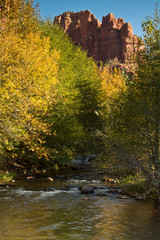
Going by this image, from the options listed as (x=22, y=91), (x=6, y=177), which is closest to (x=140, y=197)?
(x=22, y=91)

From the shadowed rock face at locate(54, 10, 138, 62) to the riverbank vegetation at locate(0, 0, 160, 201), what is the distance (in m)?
140

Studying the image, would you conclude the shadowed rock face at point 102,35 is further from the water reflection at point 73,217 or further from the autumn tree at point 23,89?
the water reflection at point 73,217

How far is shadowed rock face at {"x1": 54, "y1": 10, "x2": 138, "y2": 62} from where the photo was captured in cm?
17000

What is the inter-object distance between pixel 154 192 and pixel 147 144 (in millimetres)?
2697

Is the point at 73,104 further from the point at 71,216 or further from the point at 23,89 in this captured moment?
the point at 71,216

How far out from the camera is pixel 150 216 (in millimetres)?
12625

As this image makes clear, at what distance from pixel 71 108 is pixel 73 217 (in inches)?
691

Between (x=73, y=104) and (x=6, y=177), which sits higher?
(x=73, y=104)

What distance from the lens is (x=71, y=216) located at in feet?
41.2

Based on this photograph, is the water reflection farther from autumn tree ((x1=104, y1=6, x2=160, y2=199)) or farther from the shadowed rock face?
the shadowed rock face

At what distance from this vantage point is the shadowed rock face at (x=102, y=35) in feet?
558

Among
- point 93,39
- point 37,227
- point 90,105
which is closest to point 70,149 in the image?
point 90,105

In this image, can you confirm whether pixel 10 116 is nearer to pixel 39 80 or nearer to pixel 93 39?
pixel 39 80

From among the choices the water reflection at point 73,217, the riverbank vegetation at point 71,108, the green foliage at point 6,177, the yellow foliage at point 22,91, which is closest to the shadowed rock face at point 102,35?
the riverbank vegetation at point 71,108
